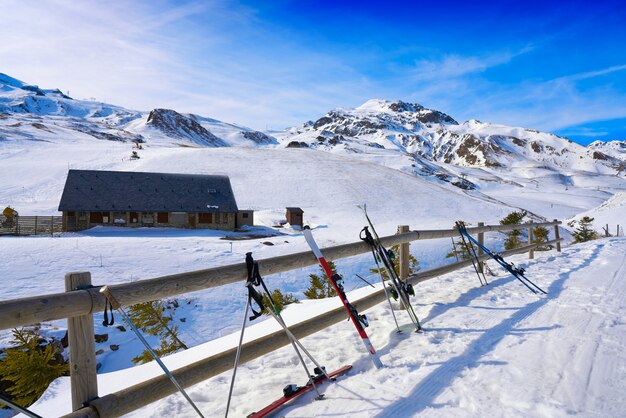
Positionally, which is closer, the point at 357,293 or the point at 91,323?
the point at 91,323

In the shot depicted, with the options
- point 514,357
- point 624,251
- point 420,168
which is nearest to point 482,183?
point 420,168

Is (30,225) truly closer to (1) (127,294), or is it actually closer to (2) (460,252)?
(2) (460,252)

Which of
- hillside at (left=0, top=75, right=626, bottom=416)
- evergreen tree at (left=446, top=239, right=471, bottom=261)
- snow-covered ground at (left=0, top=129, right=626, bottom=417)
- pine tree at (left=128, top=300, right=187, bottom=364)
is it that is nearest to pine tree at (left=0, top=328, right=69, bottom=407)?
snow-covered ground at (left=0, top=129, right=626, bottom=417)

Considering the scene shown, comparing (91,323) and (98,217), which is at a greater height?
(91,323)

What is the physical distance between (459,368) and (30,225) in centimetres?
3917

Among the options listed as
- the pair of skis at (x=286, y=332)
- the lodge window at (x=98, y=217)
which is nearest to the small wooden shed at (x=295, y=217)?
the lodge window at (x=98, y=217)

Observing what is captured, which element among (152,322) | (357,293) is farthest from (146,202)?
(357,293)

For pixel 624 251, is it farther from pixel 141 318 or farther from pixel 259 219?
pixel 259 219

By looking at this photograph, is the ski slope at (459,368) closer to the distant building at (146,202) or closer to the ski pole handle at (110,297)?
the ski pole handle at (110,297)

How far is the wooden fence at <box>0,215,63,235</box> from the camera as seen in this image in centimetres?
3103

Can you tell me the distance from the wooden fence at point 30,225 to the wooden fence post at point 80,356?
1415 inches

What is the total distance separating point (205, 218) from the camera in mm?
40000

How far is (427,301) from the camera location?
6555 mm

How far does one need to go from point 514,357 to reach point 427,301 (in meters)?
2.71
